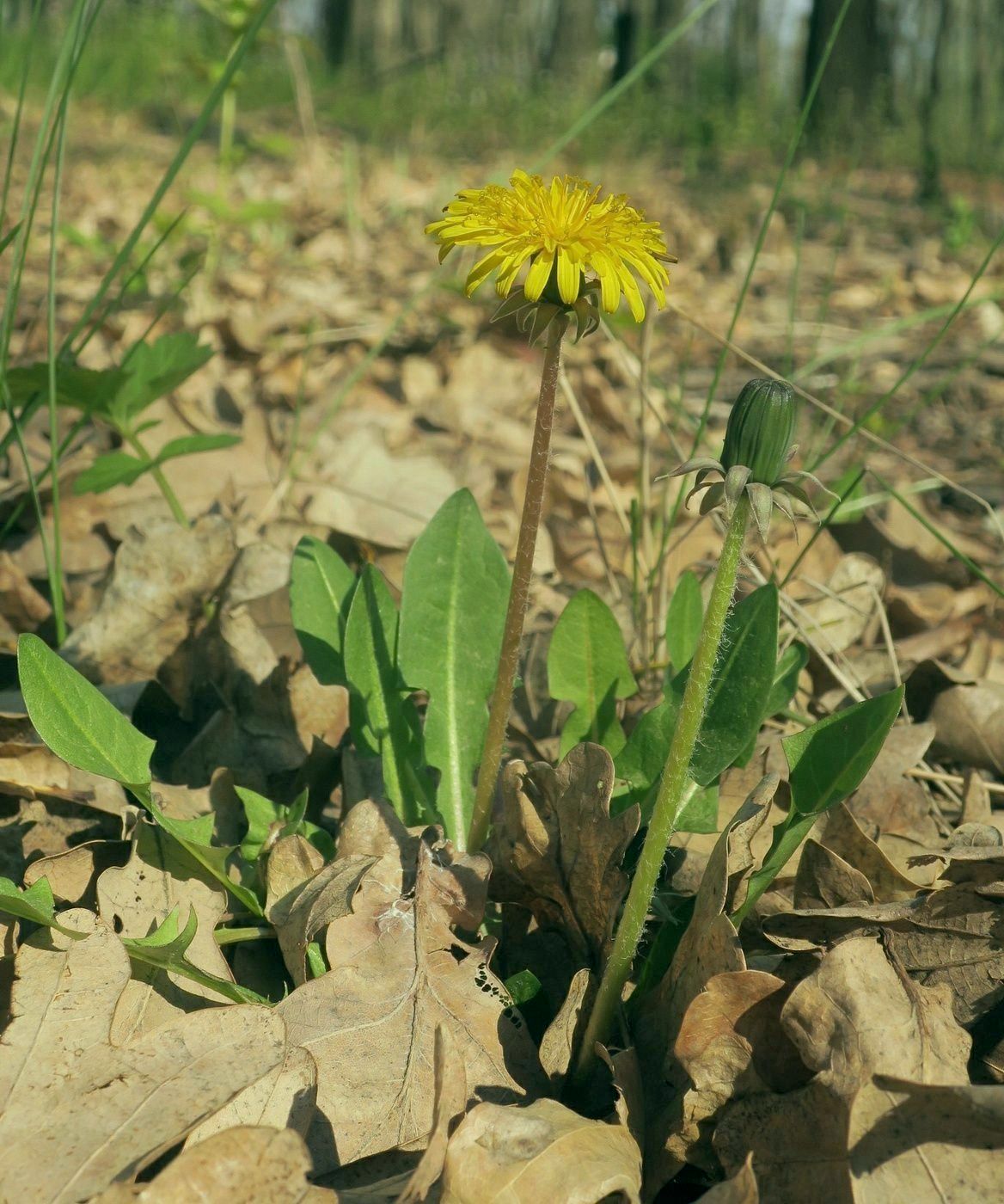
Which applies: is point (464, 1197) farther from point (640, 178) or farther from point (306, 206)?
point (640, 178)

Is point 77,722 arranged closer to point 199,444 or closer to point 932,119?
point 199,444

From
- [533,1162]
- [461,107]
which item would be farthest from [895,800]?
[461,107]

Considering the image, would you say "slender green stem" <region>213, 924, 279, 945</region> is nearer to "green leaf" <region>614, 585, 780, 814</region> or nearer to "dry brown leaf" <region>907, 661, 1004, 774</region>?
"green leaf" <region>614, 585, 780, 814</region>

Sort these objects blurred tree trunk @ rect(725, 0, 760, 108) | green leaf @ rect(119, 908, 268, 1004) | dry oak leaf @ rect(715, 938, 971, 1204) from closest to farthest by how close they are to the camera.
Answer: dry oak leaf @ rect(715, 938, 971, 1204), green leaf @ rect(119, 908, 268, 1004), blurred tree trunk @ rect(725, 0, 760, 108)

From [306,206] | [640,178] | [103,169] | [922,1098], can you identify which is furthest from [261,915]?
[640,178]

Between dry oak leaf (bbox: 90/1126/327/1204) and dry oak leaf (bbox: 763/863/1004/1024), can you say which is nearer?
dry oak leaf (bbox: 90/1126/327/1204)

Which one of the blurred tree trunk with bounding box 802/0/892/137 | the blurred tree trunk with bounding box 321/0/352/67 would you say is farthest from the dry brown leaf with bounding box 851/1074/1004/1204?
the blurred tree trunk with bounding box 321/0/352/67

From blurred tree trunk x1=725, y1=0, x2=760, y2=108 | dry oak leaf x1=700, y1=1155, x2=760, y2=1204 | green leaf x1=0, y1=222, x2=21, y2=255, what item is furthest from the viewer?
blurred tree trunk x1=725, y1=0, x2=760, y2=108
